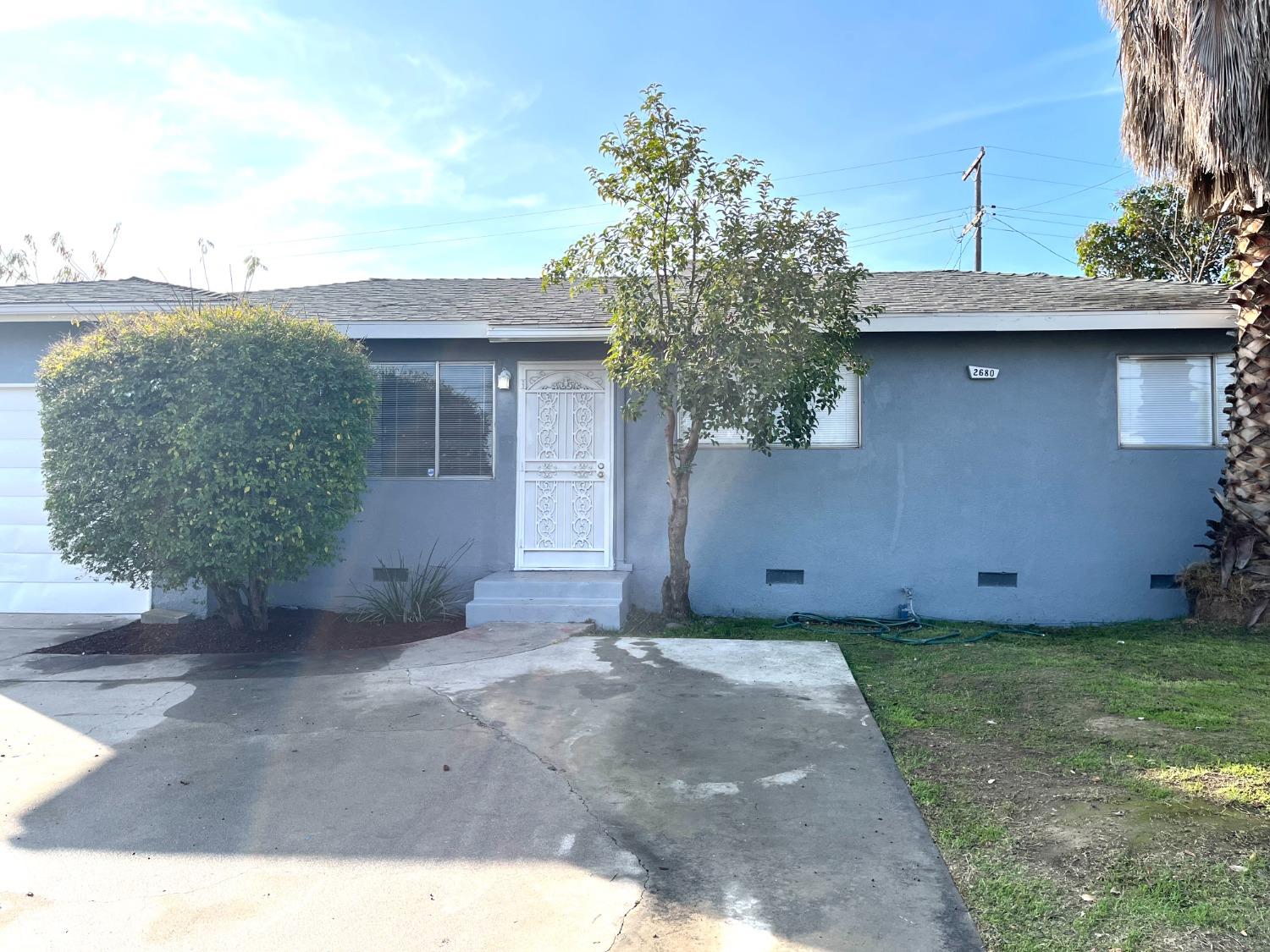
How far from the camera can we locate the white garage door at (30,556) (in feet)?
28.0

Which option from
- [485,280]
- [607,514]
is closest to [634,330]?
[607,514]

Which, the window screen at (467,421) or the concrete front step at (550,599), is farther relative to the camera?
the window screen at (467,421)

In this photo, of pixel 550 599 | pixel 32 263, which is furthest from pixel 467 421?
pixel 32 263

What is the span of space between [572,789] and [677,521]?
4.11 m

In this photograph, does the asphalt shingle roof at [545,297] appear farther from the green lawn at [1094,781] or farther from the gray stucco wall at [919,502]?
the green lawn at [1094,781]

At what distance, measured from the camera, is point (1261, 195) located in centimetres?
634

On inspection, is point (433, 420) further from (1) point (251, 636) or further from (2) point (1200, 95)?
(2) point (1200, 95)

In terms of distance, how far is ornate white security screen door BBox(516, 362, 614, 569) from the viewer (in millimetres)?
8664

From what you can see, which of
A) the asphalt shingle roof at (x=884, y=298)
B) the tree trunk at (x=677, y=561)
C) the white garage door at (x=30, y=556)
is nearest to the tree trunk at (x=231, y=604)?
the white garage door at (x=30, y=556)

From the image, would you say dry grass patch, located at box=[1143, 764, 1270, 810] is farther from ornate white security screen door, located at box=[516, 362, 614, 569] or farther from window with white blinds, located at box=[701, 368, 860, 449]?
ornate white security screen door, located at box=[516, 362, 614, 569]

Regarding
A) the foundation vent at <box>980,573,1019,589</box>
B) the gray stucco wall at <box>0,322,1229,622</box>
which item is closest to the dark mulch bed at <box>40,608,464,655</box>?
the gray stucco wall at <box>0,322,1229,622</box>

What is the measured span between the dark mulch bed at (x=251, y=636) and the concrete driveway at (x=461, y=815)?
94cm

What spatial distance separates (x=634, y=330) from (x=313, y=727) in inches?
158

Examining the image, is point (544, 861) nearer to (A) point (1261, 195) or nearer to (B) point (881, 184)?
(A) point (1261, 195)
